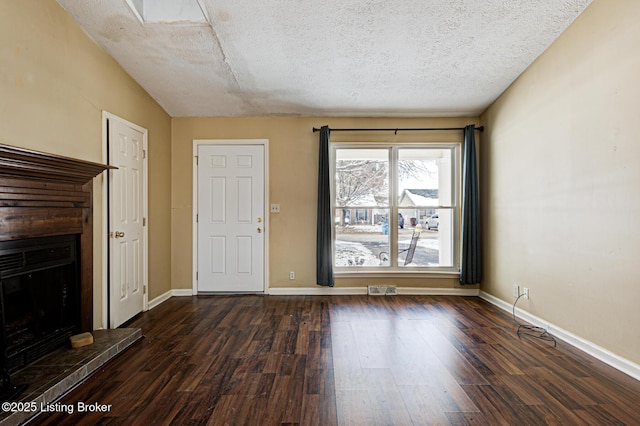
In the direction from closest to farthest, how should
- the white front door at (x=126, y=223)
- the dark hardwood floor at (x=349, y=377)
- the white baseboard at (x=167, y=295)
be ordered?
the dark hardwood floor at (x=349, y=377), the white front door at (x=126, y=223), the white baseboard at (x=167, y=295)

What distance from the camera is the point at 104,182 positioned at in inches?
128

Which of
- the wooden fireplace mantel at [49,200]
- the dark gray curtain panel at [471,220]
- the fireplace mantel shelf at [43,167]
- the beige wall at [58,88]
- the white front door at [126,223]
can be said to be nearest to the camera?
the fireplace mantel shelf at [43,167]

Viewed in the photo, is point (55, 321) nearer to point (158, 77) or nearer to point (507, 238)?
point (158, 77)

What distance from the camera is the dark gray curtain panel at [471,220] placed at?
14.9 ft

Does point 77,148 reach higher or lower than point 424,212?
higher

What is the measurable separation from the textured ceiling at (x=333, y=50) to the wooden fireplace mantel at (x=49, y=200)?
1.42m

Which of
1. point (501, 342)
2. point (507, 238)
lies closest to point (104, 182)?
point (501, 342)

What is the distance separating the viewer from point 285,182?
476cm

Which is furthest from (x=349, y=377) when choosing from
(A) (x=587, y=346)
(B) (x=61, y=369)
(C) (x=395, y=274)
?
(C) (x=395, y=274)

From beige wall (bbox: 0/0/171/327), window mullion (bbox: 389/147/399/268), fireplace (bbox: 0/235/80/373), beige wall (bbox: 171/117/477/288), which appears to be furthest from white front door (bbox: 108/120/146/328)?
window mullion (bbox: 389/147/399/268)

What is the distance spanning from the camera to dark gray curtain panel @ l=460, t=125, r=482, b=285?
455cm

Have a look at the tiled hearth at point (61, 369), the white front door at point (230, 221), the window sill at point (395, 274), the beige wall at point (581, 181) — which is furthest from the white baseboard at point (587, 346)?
the tiled hearth at point (61, 369)

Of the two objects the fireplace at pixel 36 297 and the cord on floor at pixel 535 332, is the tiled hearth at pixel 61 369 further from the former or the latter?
the cord on floor at pixel 535 332

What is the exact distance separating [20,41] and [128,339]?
245 centimetres
